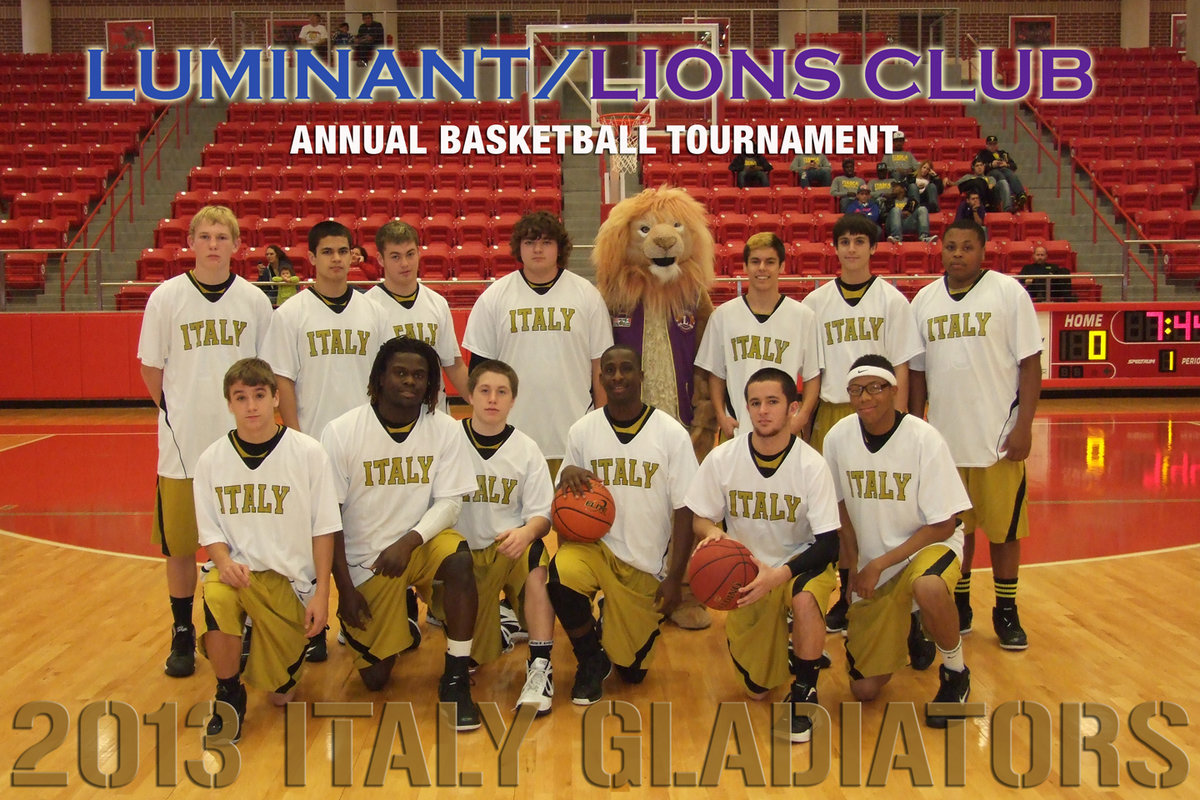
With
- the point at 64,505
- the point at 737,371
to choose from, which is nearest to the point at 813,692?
the point at 737,371

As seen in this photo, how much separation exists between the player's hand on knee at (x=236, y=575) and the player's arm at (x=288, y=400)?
984 mm

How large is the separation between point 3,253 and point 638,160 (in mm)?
8760

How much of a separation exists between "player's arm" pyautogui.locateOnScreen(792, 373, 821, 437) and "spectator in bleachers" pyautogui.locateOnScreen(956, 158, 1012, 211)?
34.7 feet

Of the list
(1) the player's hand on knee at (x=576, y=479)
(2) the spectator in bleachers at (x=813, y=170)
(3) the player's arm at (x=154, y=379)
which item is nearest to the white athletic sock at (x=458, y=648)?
(1) the player's hand on knee at (x=576, y=479)

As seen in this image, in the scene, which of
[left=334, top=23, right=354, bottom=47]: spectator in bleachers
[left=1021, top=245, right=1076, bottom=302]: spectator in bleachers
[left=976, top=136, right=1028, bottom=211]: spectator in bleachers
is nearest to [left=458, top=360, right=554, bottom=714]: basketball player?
[left=1021, top=245, right=1076, bottom=302]: spectator in bleachers

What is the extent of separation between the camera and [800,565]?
4168 millimetres

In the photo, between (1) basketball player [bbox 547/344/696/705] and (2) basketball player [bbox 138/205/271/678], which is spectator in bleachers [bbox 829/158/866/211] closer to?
→ (1) basketball player [bbox 547/344/696/705]

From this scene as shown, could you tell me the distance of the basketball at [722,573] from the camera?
4059 millimetres

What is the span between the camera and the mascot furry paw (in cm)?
528

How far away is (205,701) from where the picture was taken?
14.2ft

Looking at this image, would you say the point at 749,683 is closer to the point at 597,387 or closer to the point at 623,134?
the point at 597,387

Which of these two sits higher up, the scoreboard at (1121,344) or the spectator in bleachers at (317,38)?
the spectator in bleachers at (317,38)

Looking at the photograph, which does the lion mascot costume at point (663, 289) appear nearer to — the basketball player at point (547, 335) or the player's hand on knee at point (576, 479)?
the basketball player at point (547, 335)

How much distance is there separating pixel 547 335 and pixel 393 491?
1154 millimetres
